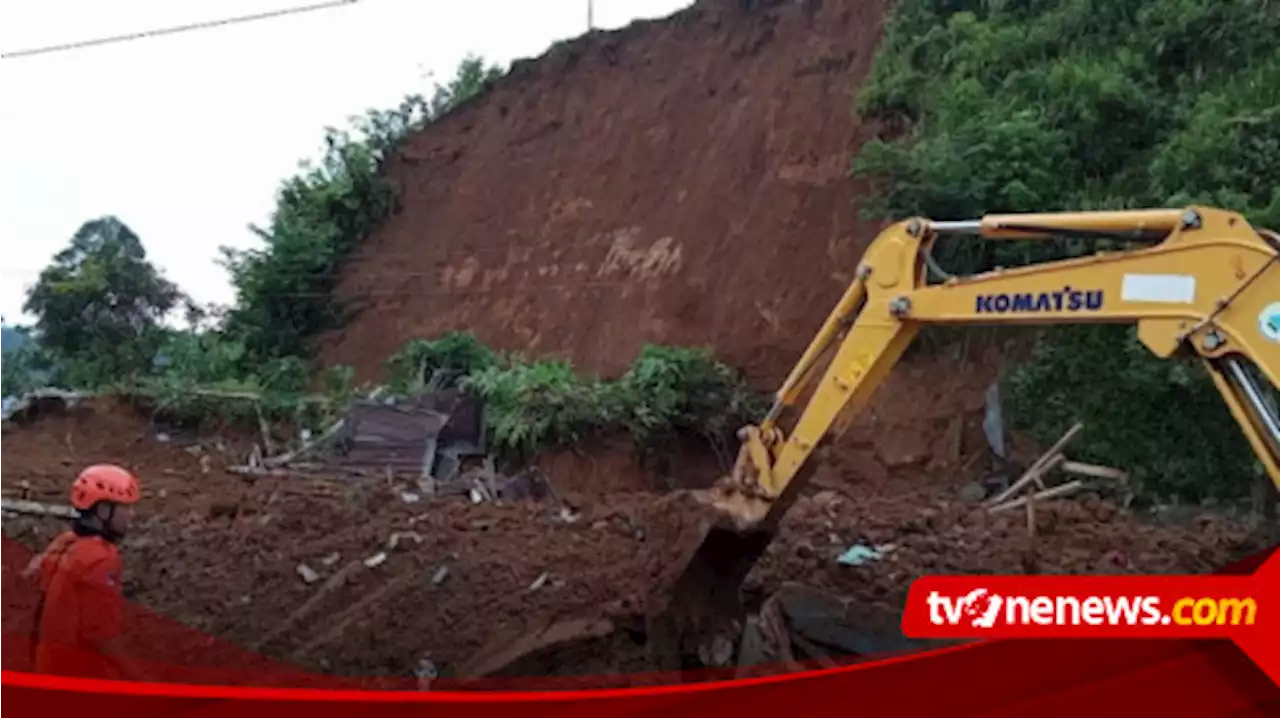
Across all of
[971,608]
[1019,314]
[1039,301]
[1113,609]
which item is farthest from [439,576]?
[1113,609]

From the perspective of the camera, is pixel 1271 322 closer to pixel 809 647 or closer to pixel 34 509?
pixel 809 647

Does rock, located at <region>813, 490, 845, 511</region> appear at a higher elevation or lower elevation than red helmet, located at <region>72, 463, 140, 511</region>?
lower

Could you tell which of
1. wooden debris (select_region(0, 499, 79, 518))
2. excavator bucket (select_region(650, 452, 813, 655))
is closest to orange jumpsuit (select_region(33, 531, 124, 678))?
excavator bucket (select_region(650, 452, 813, 655))

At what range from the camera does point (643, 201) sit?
21.9 meters

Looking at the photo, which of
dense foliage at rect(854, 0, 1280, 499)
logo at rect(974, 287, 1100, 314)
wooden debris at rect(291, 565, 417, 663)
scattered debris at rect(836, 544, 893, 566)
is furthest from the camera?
dense foliage at rect(854, 0, 1280, 499)

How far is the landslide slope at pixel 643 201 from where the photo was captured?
18.7 m

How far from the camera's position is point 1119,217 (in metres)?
5.23

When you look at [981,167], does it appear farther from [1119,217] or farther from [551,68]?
[551,68]

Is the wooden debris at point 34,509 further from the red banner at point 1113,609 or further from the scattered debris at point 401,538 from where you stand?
the red banner at point 1113,609

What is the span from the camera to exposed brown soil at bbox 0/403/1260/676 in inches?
299

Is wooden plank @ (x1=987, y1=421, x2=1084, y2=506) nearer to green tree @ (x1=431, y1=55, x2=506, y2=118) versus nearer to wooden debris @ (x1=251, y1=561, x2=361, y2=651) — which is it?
wooden debris @ (x1=251, y1=561, x2=361, y2=651)

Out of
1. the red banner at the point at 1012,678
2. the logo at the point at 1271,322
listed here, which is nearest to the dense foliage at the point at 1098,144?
the logo at the point at 1271,322

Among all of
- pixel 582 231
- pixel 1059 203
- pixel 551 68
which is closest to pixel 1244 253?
pixel 1059 203

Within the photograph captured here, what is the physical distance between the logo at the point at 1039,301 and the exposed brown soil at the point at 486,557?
6.32ft
